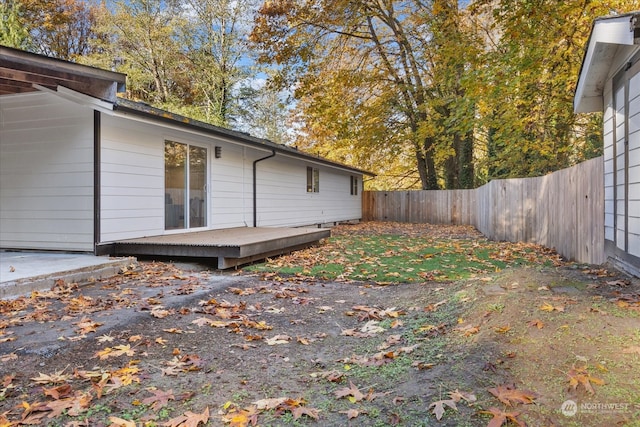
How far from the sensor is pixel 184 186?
828cm

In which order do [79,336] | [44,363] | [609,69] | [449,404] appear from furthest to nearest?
[609,69] < [79,336] < [44,363] < [449,404]

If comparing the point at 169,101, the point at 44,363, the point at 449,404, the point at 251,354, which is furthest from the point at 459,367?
the point at 169,101

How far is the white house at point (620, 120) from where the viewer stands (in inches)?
161

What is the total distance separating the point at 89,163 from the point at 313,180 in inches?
379

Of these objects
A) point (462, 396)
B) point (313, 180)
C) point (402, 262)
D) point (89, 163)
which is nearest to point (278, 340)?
point (462, 396)

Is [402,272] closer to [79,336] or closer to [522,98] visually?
[79,336]

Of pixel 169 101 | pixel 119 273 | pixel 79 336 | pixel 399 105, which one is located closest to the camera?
pixel 79 336

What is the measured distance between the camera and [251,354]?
3029 millimetres

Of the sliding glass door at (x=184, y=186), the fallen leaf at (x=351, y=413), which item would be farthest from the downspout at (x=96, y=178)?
the fallen leaf at (x=351, y=413)

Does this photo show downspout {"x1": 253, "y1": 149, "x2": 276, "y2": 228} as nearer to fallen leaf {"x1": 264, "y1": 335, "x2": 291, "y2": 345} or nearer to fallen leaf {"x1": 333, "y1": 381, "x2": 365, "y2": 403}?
fallen leaf {"x1": 264, "y1": 335, "x2": 291, "y2": 345}

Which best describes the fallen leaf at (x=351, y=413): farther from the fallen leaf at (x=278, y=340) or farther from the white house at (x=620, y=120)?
the white house at (x=620, y=120)

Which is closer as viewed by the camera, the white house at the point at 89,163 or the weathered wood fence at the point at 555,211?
the weathered wood fence at the point at 555,211

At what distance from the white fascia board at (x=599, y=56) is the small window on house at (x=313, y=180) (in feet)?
31.6

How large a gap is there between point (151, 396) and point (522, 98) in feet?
42.6
